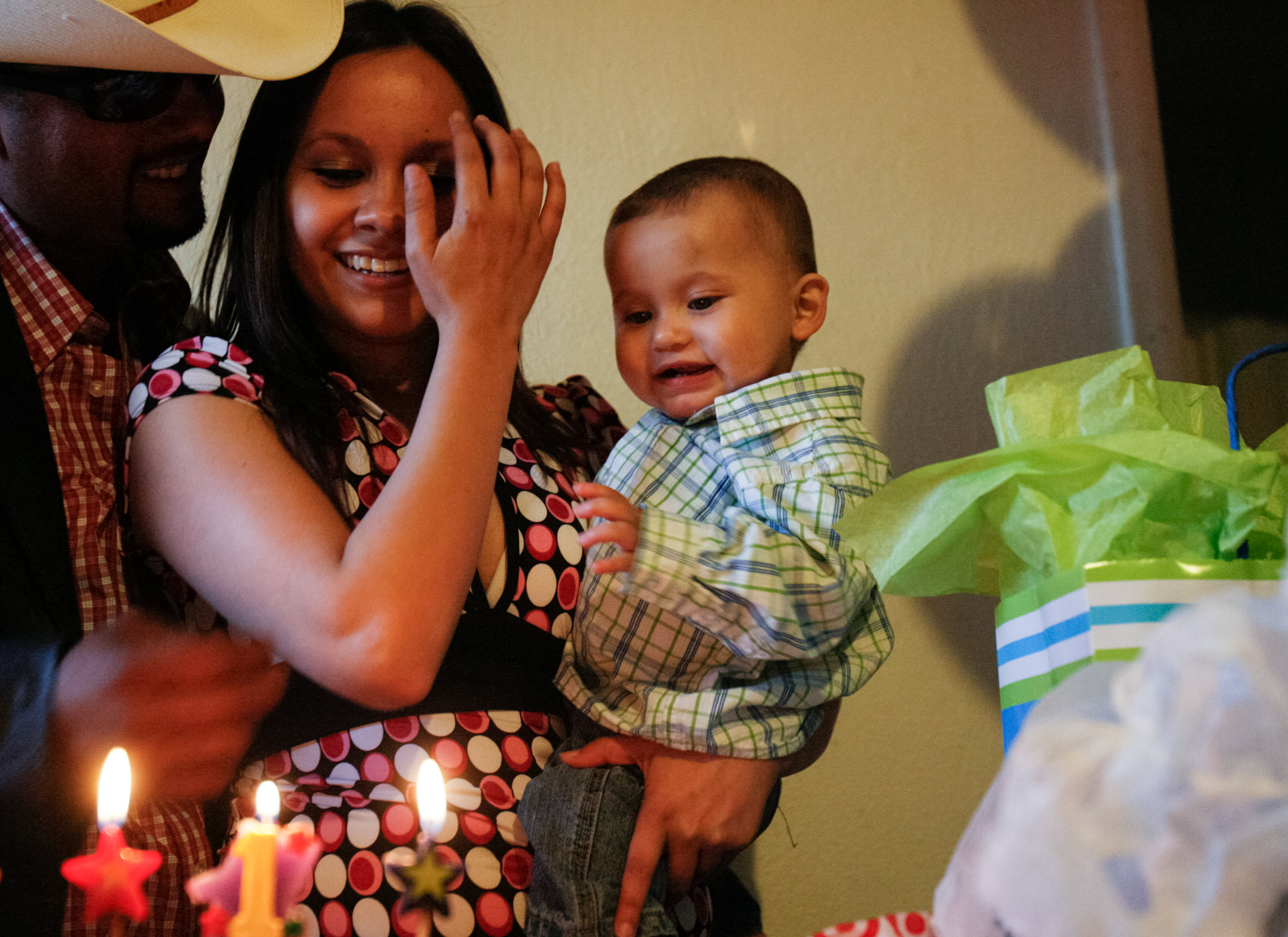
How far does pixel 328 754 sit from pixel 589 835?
Answer: 0.85ft

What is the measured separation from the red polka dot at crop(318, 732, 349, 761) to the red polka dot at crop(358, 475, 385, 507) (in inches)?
8.8

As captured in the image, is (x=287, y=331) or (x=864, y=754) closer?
(x=287, y=331)

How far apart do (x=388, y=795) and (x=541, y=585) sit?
257 mm

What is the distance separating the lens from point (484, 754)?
3.51 ft

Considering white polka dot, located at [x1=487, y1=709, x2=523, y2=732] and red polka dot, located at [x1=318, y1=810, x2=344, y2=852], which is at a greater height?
white polka dot, located at [x1=487, y1=709, x2=523, y2=732]

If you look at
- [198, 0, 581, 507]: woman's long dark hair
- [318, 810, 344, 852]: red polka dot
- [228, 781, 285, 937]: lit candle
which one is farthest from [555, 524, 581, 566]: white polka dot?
[228, 781, 285, 937]: lit candle

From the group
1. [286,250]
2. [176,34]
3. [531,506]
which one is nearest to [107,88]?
[176,34]

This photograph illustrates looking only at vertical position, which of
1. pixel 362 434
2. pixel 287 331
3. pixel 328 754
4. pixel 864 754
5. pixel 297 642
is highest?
pixel 287 331

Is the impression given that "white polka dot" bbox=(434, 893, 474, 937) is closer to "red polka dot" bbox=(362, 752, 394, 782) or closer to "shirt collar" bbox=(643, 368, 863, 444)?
"red polka dot" bbox=(362, 752, 394, 782)

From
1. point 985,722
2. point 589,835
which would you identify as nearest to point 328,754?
point 589,835

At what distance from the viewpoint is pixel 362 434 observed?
3.80ft

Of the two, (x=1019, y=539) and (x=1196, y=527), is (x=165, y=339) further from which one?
(x=1196, y=527)

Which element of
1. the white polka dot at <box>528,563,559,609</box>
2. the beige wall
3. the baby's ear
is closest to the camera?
the white polka dot at <box>528,563,559,609</box>

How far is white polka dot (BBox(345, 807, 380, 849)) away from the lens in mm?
1001
